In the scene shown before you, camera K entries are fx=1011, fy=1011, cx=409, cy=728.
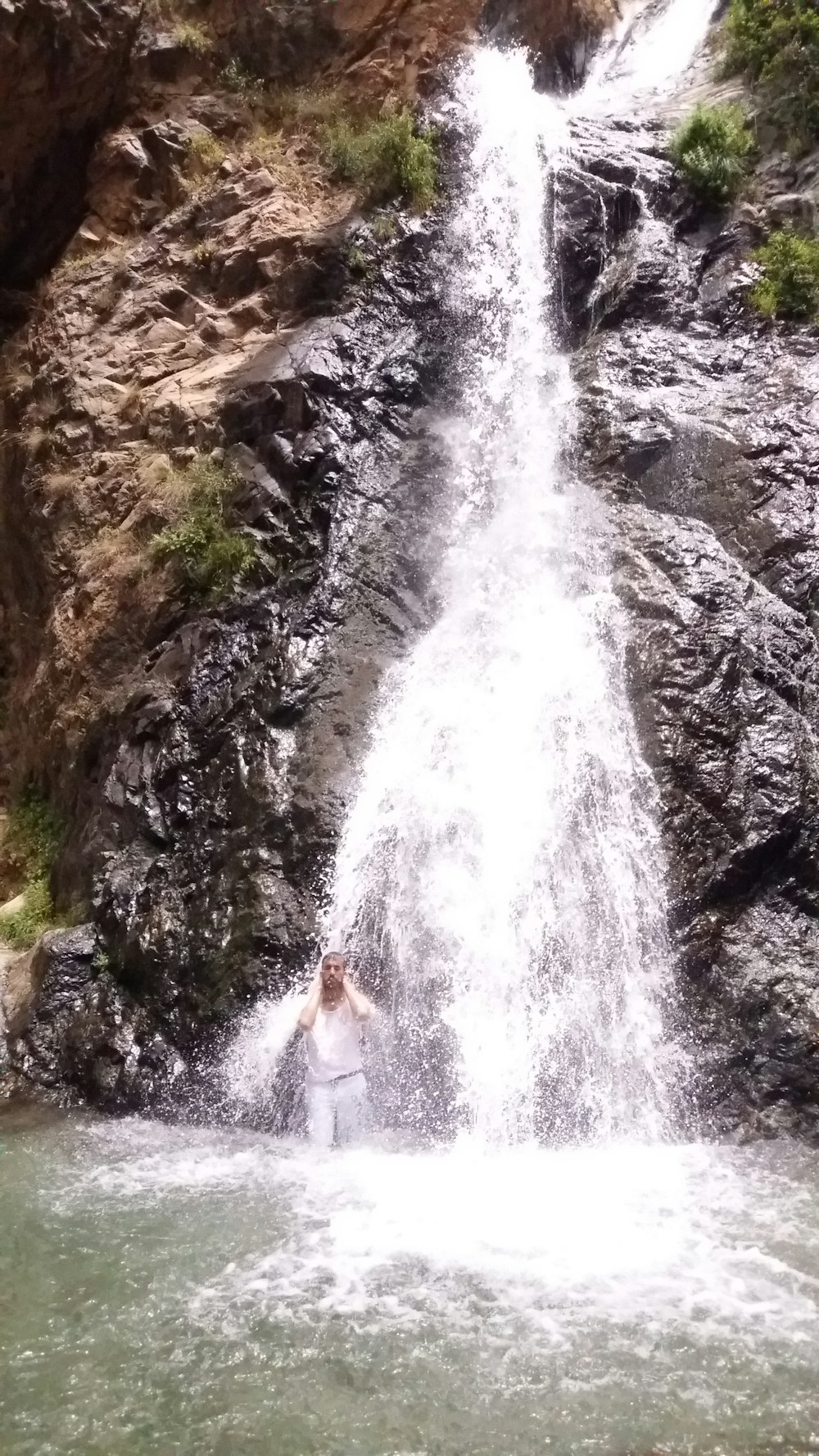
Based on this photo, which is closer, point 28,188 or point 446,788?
point 446,788

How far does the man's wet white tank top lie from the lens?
746cm

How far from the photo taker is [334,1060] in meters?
7.46

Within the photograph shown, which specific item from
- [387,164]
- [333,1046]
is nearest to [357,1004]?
[333,1046]

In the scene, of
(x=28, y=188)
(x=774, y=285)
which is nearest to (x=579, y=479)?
(x=774, y=285)

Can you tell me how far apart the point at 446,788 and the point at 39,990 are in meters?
4.33

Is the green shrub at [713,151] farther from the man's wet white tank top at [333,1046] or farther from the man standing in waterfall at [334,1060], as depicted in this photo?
the man's wet white tank top at [333,1046]

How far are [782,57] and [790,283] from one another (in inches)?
199

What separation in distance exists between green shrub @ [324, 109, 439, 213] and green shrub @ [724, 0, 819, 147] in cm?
527

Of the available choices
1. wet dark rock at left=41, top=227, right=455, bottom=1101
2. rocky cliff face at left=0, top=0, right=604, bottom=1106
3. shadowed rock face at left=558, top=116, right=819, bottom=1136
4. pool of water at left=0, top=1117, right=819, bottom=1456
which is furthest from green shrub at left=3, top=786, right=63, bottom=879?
shadowed rock face at left=558, top=116, right=819, bottom=1136

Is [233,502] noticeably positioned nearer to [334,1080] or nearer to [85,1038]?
[85,1038]

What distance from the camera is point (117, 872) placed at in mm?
10023

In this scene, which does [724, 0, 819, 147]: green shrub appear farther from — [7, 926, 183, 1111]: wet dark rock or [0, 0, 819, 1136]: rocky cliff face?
[7, 926, 183, 1111]: wet dark rock

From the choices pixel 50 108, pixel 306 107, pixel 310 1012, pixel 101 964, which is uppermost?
pixel 306 107

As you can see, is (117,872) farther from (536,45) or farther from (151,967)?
(536,45)
